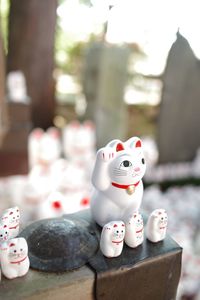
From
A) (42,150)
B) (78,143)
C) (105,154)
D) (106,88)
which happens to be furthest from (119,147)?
(106,88)

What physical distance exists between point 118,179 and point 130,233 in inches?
8.3

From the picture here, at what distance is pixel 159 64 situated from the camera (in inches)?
235

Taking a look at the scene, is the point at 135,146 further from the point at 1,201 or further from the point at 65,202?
the point at 1,201

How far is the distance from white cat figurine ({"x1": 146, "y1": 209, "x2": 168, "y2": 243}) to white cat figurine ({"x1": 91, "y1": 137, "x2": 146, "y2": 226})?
83mm

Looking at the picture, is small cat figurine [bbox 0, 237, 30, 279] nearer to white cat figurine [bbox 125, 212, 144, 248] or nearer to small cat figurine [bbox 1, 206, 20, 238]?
small cat figurine [bbox 1, 206, 20, 238]

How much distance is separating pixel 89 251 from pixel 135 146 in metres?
0.44

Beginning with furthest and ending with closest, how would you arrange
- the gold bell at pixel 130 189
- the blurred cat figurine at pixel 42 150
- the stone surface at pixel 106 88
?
the stone surface at pixel 106 88, the blurred cat figurine at pixel 42 150, the gold bell at pixel 130 189

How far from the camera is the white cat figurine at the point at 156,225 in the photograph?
60.1 inches

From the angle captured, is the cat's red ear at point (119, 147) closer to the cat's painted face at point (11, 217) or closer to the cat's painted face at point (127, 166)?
the cat's painted face at point (127, 166)

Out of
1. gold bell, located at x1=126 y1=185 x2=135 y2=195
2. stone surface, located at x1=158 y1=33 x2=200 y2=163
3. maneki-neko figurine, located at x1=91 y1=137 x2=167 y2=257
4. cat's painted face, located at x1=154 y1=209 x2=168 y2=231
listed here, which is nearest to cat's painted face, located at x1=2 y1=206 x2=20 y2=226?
maneki-neko figurine, located at x1=91 y1=137 x2=167 y2=257

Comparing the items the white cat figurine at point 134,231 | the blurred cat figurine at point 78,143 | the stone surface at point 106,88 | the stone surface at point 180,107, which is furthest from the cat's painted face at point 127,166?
the stone surface at point 106,88

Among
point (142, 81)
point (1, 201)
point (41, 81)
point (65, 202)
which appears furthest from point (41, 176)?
point (142, 81)

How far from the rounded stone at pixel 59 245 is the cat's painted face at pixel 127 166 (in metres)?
0.26

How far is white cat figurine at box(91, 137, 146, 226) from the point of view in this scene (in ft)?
4.83
